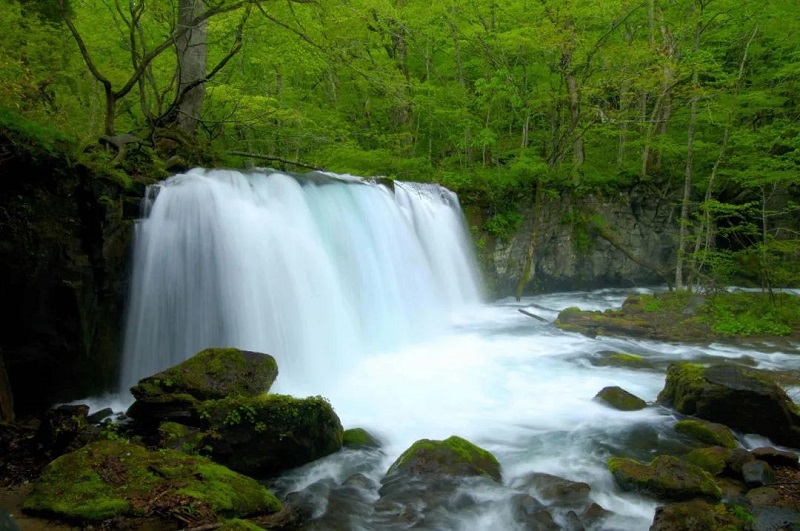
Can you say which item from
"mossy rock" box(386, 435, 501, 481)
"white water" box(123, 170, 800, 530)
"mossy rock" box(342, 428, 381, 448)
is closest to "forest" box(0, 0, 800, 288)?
"white water" box(123, 170, 800, 530)

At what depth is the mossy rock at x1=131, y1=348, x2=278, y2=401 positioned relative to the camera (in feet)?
18.4

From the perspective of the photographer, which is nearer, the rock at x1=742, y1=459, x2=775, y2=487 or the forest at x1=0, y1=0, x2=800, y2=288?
the rock at x1=742, y1=459, x2=775, y2=487

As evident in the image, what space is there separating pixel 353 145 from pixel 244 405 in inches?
477

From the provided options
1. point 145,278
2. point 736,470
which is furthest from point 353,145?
point 736,470

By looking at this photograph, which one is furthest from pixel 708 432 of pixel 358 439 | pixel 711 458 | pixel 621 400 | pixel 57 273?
pixel 57 273

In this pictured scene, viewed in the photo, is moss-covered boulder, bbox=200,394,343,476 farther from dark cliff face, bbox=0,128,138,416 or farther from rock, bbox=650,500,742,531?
rock, bbox=650,500,742,531

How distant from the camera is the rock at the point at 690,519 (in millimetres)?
3734

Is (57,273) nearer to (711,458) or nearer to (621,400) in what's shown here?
(621,400)

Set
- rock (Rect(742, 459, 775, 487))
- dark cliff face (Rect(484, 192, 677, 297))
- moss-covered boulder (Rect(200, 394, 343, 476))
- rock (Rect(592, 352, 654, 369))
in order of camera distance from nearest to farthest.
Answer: rock (Rect(742, 459, 775, 487)) → moss-covered boulder (Rect(200, 394, 343, 476)) → rock (Rect(592, 352, 654, 369)) → dark cliff face (Rect(484, 192, 677, 297))

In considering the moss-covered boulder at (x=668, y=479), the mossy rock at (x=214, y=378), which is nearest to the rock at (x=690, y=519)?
the moss-covered boulder at (x=668, y=479)

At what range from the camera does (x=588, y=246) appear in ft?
53.3

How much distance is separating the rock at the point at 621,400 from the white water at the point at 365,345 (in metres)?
0.12

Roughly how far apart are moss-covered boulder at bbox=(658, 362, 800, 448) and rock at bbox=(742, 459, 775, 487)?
1.21m

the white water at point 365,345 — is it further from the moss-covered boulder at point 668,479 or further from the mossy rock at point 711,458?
the mossy rock at point 711,458
